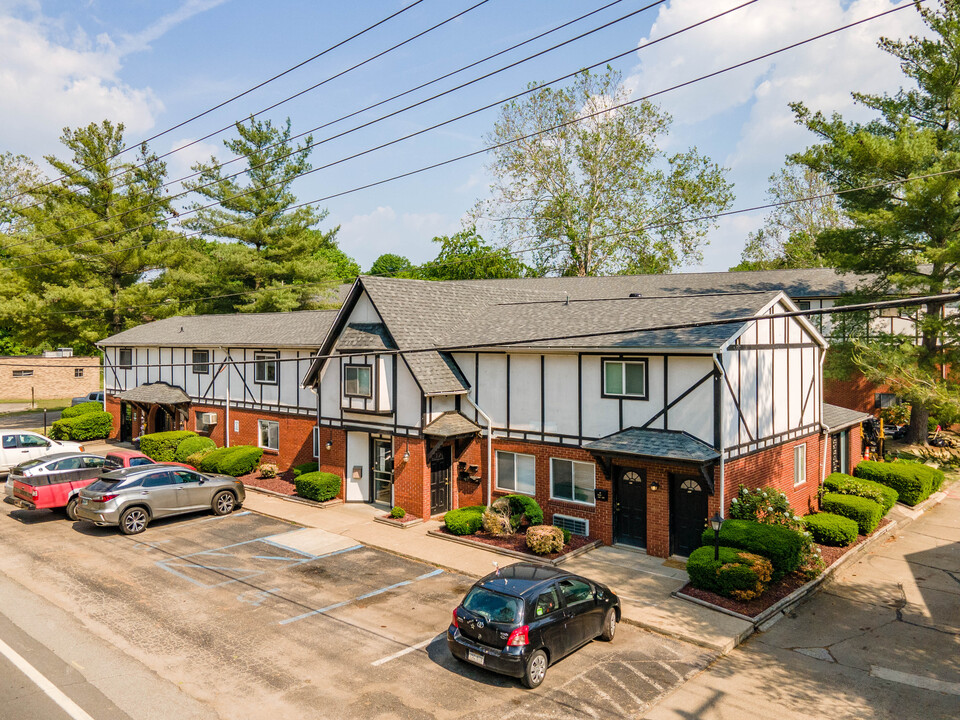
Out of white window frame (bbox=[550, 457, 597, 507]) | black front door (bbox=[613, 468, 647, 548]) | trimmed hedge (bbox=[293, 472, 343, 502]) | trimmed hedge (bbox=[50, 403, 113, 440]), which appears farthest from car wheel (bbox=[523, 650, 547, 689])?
trimmed hedge (bbox=[50, 403, 113, 440])

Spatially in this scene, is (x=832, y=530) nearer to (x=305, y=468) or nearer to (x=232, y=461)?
(x=305, y=468)

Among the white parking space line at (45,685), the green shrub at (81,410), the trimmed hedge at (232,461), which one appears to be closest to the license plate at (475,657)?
the white parking space line at (45,685)

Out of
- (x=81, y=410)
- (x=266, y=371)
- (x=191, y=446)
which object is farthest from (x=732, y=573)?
(x=81, y=410)

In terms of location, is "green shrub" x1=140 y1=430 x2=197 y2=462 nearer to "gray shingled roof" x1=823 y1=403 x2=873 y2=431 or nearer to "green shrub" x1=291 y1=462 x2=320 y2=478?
"green shrub" x1=291 y1=462 x2=320 y2=478

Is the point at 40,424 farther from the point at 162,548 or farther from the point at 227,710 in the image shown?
the point at 227,710

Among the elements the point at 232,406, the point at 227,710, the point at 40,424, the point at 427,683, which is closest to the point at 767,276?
the point at 232,406
